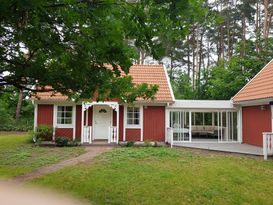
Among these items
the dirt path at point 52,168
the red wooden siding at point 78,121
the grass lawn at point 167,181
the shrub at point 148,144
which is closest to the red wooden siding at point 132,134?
the shrub at point 148,144

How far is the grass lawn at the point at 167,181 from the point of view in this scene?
7.70 metres

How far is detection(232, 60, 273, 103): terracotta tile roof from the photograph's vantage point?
15840mm

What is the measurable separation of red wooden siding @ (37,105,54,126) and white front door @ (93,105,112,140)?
262 centimetres

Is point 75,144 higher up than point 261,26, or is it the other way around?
point 261,26

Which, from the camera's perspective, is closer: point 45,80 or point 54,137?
point 45,80

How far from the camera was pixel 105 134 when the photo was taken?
20.0 metres

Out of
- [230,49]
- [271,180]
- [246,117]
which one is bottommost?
[271,180]

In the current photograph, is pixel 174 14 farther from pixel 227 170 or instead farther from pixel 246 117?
pixel 246 117

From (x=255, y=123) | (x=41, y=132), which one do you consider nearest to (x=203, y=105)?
(x=255, y=123)

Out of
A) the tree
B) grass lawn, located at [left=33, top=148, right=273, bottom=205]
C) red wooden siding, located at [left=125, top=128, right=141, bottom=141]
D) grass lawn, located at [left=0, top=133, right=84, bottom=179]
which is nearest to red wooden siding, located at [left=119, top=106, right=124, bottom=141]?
red wooden siding, located at [left=125, top=128, right=141, bottom=141]

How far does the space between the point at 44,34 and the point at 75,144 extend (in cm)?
1336

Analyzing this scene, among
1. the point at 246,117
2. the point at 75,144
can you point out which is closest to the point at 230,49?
the point at 246,117

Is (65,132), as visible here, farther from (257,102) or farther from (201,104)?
(257,102)

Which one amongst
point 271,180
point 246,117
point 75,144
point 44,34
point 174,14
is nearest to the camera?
point 174,14
